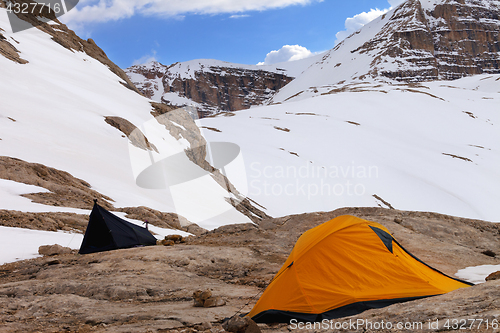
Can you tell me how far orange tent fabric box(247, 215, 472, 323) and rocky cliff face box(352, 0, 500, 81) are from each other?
445 ft

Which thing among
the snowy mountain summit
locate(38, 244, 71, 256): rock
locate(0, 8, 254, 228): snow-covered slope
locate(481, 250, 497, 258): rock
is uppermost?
the snowy mountain summit

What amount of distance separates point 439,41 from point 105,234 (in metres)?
187

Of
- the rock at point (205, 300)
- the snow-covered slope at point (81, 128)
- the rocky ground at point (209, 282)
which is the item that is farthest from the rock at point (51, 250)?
the rock at point (205, 300)

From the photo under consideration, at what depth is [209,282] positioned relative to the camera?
7320 mm

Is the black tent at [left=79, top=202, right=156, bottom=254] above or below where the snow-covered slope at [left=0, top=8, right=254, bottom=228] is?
below

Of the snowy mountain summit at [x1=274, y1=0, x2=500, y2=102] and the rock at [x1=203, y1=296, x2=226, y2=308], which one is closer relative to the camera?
the rock at [x1=203, y1=296, x2=226, y2=308]

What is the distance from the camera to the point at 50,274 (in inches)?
279

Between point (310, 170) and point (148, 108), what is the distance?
18309mm

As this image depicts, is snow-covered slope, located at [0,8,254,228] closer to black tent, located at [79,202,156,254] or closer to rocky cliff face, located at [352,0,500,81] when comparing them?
black tent, located at [79,202,156,254]

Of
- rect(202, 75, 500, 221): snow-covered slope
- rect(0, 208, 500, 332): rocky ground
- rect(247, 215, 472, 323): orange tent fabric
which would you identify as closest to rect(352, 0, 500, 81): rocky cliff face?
rect(202, 75, 500, 221): snow-covered slope

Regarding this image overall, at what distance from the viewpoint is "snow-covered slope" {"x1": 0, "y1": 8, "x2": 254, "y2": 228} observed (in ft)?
52.9

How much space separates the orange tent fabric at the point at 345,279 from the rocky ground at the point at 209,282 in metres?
0.55

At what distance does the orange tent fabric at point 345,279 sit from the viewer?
16.2 ft

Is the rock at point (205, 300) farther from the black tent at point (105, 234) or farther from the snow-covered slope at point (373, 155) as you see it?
the snow-covered slope at point (373, 155)
